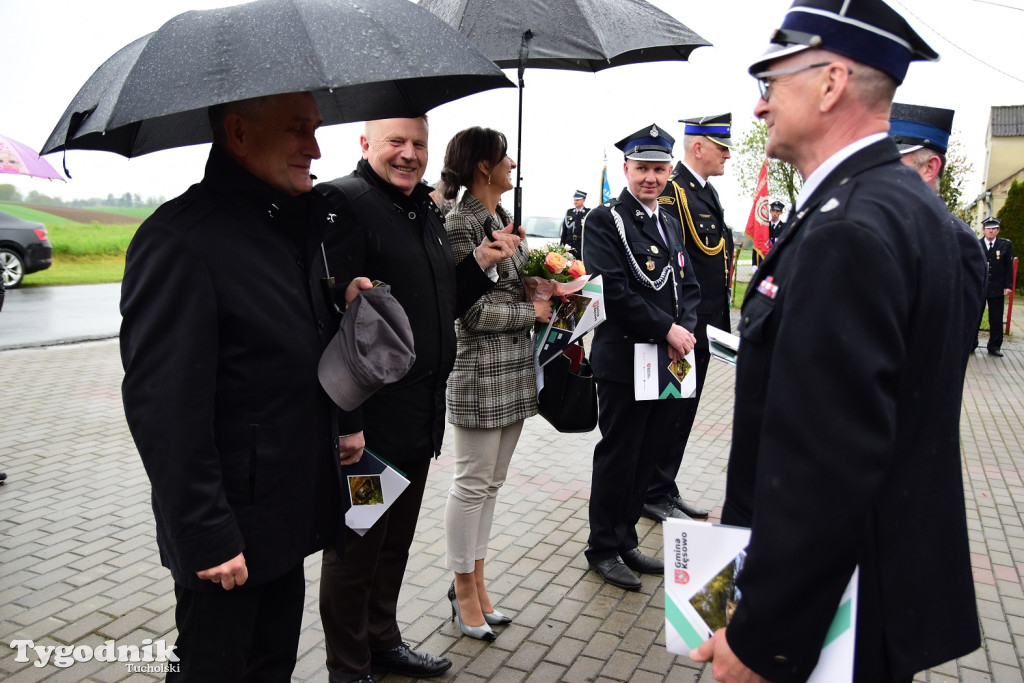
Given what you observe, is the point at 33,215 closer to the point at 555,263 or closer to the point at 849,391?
the point at 555,263

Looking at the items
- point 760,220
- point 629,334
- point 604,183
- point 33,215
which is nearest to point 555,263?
point 629,334

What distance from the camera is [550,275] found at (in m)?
3.58

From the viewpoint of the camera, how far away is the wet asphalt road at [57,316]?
11.5 metres

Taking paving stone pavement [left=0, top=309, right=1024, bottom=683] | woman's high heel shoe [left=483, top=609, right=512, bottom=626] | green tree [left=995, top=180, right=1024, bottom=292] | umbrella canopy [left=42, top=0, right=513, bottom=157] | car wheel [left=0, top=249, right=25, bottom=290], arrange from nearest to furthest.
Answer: umbrella canopy [left=42, top=0, right=513, bottom=157]
paving stone pavement [left=0, top=309, right=1024, bottom=683]
woman's high heel shoe [left=483, top=609, right=512, bottom=626]
car wheel [left=0, top=249, right=25, bottom=290]
green tree [left=995, top=180, right=1024, bottom=292]

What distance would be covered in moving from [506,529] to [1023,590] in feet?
9.29

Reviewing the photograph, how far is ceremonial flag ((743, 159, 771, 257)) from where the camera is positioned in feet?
44.7

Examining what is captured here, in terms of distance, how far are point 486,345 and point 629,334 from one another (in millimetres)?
987

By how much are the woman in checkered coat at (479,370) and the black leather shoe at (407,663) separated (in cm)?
31

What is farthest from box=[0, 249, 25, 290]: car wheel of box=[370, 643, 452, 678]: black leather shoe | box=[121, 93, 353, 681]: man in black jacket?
box=[121, 93, 353, 681]: man in black jacket

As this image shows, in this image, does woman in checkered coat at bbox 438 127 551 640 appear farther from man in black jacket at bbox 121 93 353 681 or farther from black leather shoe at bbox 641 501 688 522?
black leather shoe at bbox 641 501 688 522

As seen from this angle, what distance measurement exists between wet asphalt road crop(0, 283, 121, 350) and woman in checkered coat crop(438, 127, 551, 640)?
8693mm

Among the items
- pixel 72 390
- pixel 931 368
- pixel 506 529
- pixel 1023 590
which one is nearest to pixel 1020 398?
pixel 1023 590

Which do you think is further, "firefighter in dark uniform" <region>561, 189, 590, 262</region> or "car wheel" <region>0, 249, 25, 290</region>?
"car wheel" <region>0, 249, 25, 290</region>

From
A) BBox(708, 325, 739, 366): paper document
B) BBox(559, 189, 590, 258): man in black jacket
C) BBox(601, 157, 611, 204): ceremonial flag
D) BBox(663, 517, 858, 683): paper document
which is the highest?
BBox(708, 325, 739, 366): paper document
